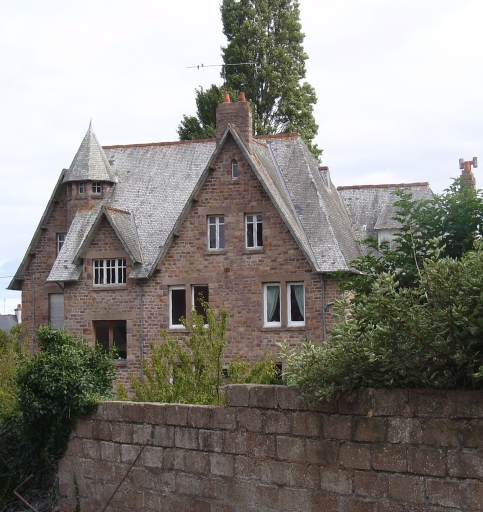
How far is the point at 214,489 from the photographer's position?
9852 mm

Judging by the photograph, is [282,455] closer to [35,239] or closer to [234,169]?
[234,169]

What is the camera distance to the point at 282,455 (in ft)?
29.8

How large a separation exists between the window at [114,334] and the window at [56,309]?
2970mm

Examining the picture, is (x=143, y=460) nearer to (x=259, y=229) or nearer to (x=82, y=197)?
(x=259, y=229)

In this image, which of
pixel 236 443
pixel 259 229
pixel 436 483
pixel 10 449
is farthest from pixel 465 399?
pixel 259 229

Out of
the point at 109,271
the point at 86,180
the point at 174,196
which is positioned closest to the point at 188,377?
the point at 109,271

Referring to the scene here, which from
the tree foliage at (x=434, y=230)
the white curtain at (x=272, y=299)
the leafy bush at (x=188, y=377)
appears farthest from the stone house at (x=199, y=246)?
the tree foliage at (x=434, y=230)

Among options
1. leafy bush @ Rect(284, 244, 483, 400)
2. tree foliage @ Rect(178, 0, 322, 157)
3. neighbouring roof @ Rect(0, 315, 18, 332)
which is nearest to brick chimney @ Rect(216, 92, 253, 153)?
tree foliage @ Rect(178, 0, 322, 157)

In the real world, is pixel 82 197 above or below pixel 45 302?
above

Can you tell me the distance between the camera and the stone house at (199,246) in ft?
99.9

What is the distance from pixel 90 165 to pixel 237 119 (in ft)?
22.0

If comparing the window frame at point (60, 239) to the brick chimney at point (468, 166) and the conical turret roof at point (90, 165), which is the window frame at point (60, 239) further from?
the brick chimney at point (468, 166)

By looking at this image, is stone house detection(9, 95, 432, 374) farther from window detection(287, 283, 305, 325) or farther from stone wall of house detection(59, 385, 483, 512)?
stone wall of house detection(59, 385, 483, 512)

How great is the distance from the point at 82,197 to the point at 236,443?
88.3ft
